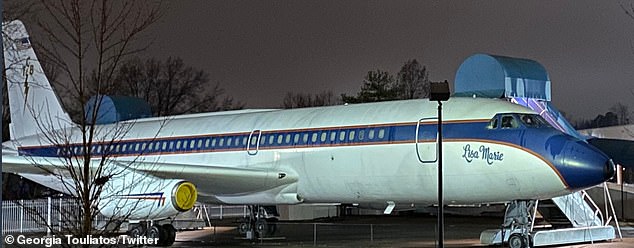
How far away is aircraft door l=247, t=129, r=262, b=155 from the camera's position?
21.6m

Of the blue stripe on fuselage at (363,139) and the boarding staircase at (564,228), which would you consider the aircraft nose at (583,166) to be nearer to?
the blue stripe on fuselage at (363,139)

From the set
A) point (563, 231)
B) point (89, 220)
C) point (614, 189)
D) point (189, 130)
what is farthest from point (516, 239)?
point (614, 189)

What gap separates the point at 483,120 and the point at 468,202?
5.85 ft

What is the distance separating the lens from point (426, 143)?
58.8 ft

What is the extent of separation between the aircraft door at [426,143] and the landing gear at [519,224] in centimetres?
193

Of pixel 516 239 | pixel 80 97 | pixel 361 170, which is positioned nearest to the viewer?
pixel 80 97

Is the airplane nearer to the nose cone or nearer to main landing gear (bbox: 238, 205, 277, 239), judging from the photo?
the nose cone

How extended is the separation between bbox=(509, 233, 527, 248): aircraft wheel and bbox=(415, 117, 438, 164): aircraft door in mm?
2104

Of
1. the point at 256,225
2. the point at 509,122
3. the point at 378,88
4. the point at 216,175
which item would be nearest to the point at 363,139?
the point at 509,122

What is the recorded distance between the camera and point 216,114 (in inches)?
963

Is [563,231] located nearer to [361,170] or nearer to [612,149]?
[361,170]

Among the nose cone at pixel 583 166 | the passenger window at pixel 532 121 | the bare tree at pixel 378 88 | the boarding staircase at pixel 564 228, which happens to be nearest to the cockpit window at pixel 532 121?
the passenger window at pixel 532 121

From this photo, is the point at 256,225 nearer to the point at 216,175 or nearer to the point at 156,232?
the point at 156,232

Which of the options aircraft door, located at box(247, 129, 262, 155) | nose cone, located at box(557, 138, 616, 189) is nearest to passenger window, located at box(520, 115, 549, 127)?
nose cone, located at box(557, 138, 616, 189)
